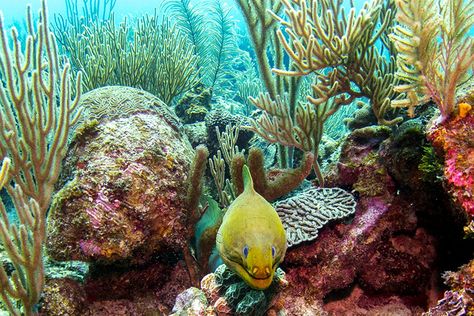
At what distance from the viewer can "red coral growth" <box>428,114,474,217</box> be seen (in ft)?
6.86

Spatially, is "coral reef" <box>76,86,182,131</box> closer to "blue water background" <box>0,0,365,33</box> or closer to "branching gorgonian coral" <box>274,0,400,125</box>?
"blue water background" <box>0,0,365,33</box>

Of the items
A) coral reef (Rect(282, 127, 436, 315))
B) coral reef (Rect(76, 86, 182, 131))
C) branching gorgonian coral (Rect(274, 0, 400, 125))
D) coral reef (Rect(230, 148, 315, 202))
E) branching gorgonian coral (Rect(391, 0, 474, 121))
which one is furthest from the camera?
coral reef (Rect(76, 86, 182, 131))

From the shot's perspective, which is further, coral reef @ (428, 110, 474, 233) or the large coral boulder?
the large coral boulder

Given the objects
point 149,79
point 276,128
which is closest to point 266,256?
point 276,128

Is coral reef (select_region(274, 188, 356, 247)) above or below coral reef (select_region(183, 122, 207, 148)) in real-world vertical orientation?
below

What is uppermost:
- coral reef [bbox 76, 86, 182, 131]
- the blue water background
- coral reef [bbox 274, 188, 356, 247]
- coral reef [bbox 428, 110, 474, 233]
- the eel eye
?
the blue water background

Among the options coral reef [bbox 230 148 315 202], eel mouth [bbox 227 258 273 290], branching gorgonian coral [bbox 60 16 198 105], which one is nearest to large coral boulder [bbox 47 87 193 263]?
coral reef [bbox 230 148 315 202]

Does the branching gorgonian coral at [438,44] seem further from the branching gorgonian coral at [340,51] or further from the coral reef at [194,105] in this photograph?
the coral reef at [194,105]

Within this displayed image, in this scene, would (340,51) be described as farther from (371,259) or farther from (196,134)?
(196,134)

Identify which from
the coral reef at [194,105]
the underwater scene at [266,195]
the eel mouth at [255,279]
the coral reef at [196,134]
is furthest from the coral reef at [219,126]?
the eel mouth at [255,279]

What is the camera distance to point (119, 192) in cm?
281

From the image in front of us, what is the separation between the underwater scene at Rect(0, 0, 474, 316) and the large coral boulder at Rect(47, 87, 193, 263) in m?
0.01

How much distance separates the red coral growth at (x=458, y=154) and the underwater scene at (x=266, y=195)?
0.03 ft

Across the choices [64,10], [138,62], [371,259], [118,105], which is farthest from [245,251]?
[64,10]
